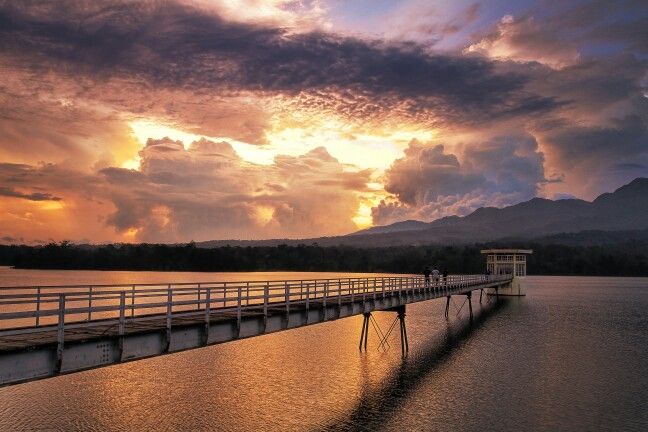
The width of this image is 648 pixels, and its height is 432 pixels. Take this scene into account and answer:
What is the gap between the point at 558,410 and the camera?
1209 inches

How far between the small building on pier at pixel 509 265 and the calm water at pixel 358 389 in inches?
2252

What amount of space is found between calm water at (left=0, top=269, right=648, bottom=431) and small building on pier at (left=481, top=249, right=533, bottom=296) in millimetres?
57192

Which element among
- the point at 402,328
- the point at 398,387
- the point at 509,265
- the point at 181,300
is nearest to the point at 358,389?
the point at 398,387

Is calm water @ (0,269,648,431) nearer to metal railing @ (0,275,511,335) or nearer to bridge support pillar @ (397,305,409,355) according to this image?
bridge support pillar @ (397,305,409,355)

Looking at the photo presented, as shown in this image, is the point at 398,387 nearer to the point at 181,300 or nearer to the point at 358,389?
the point at 358,389

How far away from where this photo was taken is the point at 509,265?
118562 millimetres

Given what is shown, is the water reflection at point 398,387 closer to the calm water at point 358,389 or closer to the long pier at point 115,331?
the calm water at point 358,389

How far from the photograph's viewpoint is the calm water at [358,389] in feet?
Answer: 94.5

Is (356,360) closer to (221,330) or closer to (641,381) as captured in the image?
(641,381)

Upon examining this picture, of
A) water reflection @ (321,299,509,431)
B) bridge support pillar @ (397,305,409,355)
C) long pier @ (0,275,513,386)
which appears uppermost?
long pier @ (0,275,513,386)

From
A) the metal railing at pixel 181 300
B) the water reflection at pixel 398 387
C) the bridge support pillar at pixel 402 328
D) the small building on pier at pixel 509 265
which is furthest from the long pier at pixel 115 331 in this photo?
the small building on pier at pixel 509 265

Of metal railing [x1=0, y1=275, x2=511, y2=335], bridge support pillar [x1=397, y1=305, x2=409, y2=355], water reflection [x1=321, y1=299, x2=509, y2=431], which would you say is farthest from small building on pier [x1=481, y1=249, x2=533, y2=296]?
bridge support pillar [x1=397, y1=305, x2=409, y2=355]

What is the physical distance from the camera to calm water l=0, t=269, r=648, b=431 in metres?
28.8

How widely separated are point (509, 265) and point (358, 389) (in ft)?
297
